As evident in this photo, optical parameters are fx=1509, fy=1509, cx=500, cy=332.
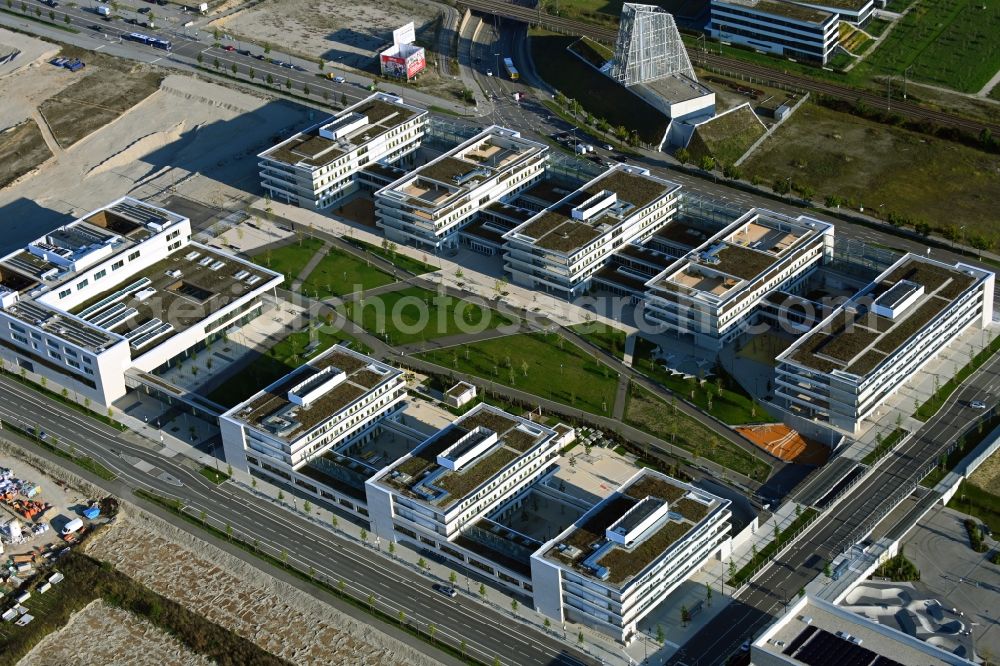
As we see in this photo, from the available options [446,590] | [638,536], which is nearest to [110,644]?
[446,590]

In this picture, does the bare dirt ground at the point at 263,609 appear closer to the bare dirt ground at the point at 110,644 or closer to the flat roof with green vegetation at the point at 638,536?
the bare dirt ground at the point at 110,644

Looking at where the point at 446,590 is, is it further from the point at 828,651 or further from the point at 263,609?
the point at 828,651

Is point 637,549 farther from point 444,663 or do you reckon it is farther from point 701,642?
point 444,663

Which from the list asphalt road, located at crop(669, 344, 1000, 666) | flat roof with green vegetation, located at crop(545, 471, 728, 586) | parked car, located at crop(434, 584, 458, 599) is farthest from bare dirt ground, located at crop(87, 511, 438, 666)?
asphalt road, located at crop(669, 344, 1000, 666)

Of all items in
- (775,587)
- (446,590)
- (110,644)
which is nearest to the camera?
(110,644)

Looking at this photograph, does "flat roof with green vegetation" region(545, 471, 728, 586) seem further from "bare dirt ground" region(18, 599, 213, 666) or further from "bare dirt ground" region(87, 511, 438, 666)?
"bare dirt ground" region(18, 599, 213, 666)

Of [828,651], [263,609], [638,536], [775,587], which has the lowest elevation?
[263,609]

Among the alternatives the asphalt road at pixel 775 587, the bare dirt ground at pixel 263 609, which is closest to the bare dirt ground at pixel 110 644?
the bare dirt ground at pixel 263 609
